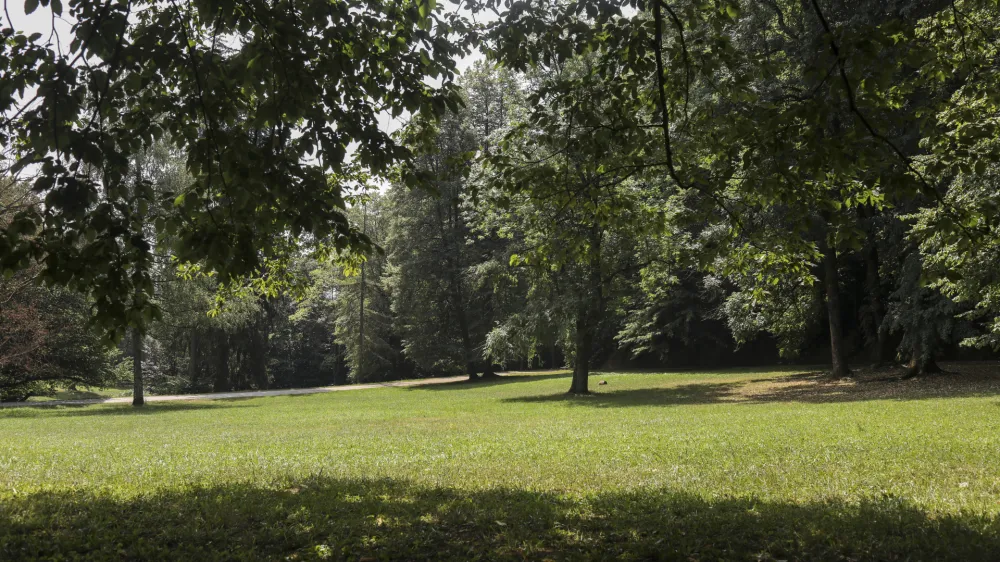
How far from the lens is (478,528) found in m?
5.91

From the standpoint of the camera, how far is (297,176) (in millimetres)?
5668

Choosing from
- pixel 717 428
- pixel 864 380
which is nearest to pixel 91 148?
pixel 717 428

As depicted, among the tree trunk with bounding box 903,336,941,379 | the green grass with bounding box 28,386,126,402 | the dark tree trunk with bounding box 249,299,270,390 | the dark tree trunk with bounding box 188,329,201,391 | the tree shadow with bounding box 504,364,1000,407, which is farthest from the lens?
the dark tree trunk with bounding box 249,299,270,390

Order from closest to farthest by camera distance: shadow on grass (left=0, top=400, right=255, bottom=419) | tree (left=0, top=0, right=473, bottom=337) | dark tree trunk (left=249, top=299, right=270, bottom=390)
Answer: tree (left=0, top=0, right=473, bottom=337), shadow on grass (left=0, top=400, right=255, bottom=419), dark tree trunk (left=249, top=299, right=270, bottom=390)

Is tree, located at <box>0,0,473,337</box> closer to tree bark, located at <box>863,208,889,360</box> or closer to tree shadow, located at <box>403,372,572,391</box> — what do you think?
tree bark, located at <box>863,208,889,360</box>

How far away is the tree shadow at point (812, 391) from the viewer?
19.8 meters

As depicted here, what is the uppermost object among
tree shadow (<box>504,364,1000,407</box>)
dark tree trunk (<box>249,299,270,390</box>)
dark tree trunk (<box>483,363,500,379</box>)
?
dark tree trunk (<box>249,299,270,390</box>)

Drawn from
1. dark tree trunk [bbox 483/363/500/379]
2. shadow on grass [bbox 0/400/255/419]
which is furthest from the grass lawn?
dark tree trunk [bbox 483/363/500/379]

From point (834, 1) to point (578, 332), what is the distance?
537 inches

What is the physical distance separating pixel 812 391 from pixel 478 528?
63.5 feet

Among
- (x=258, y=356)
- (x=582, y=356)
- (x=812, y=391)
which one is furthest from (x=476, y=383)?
(x=812, y=391)

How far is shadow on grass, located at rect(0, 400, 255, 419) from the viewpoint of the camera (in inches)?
938

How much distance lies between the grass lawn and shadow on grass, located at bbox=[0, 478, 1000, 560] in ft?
0.08

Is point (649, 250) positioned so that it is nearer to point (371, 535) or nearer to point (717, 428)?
point (717, 428)
